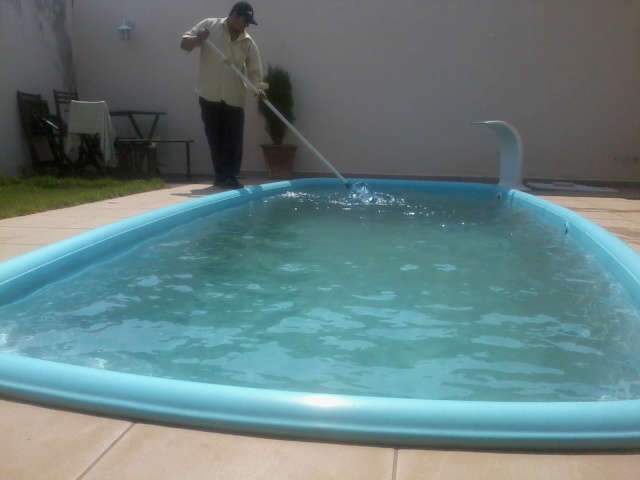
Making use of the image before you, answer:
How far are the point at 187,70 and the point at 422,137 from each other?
312 cm

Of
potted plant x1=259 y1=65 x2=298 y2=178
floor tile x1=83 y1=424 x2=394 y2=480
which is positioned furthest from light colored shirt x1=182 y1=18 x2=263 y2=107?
floor tile x1=83 y1=424 x2=394 y2=480

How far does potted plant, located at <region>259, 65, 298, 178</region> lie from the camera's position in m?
6.90

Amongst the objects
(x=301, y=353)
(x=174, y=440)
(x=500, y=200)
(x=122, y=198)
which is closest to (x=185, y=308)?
(x=301, y=353)

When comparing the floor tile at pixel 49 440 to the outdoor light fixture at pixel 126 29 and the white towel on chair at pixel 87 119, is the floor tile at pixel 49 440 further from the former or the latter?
the outdoor light fixture at pixel 126 29

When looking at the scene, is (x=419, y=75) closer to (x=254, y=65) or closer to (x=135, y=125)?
(x=254, y=65)

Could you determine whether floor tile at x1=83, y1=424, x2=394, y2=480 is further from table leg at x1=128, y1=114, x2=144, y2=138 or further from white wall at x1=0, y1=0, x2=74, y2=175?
table leg at x1=128, y1=114, x2=144, y2=138

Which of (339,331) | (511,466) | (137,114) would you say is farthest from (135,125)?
(511,466)

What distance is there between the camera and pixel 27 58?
22.0ft

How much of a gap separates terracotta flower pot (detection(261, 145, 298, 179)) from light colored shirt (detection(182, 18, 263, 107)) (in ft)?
4.52

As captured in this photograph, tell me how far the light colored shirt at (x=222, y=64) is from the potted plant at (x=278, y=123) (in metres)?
1.34

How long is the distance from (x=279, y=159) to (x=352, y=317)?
486 centimetres

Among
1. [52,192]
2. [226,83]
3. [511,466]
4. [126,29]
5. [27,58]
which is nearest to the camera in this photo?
[511,466]

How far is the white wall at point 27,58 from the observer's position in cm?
634

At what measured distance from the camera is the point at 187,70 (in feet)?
24.4
